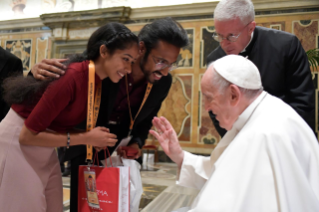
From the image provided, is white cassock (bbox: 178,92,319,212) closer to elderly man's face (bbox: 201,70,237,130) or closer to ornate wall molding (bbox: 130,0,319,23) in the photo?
elderly man's face (bbox: 201,70,237,130)

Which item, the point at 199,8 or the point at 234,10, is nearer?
the point at 234,10

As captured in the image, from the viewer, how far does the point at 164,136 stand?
204 centimetres

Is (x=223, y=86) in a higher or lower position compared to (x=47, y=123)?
higher

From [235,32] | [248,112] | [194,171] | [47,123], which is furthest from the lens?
[235,32]

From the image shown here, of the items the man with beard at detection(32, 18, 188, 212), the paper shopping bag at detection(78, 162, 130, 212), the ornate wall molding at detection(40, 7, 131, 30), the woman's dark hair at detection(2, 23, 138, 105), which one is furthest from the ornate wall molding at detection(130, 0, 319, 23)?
the paper shopping bag at detection(78, 162, 130, 212)

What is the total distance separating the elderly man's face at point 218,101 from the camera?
5.13ft

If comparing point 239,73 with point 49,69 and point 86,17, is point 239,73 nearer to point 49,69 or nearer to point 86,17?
point 49,69

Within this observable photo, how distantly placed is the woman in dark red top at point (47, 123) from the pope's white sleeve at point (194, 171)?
567 millimetres

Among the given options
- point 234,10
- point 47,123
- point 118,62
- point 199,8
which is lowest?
point 47,123

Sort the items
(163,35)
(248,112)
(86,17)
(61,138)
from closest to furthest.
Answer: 1. (248,112)
2. (61,138)
3. (163,35)
4. (86,17)

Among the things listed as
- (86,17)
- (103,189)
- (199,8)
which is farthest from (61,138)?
(86,17)

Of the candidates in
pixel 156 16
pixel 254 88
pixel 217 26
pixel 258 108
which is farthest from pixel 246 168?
pixel 156 16

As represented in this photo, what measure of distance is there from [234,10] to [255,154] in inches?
57.0

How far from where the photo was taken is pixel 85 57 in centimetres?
205
